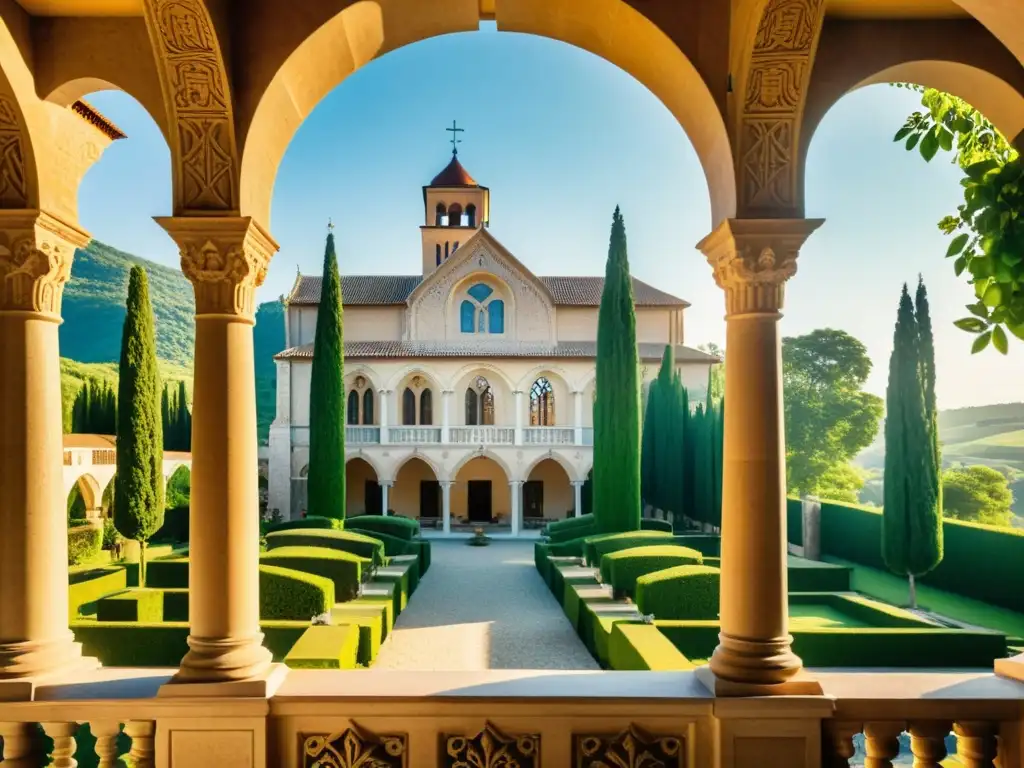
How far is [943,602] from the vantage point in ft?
60.0

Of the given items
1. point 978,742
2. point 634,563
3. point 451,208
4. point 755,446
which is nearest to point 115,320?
point 451,208

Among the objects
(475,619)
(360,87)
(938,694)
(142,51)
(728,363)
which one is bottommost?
(475,619)

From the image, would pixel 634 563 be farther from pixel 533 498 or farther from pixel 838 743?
pixel 533 498

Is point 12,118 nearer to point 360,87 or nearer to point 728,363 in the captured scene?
point 728,363

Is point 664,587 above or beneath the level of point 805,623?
above

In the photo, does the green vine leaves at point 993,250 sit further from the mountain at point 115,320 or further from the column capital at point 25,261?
the mountain at point 115,320

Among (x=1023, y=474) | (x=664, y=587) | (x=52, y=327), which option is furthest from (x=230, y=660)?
(x=1023, y=474)

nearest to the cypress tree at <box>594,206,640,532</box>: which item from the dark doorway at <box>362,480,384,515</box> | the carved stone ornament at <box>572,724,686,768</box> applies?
the dark doorway at <box>362,480,384,515</box>

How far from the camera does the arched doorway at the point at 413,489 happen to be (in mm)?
36062

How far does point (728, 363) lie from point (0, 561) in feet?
15.1

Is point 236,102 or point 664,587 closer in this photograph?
point 236,102

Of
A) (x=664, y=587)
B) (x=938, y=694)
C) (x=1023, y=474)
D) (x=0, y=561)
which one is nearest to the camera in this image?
(x=938, y=694)

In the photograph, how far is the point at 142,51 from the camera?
455cm

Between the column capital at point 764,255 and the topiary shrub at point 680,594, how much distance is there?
9.82m
